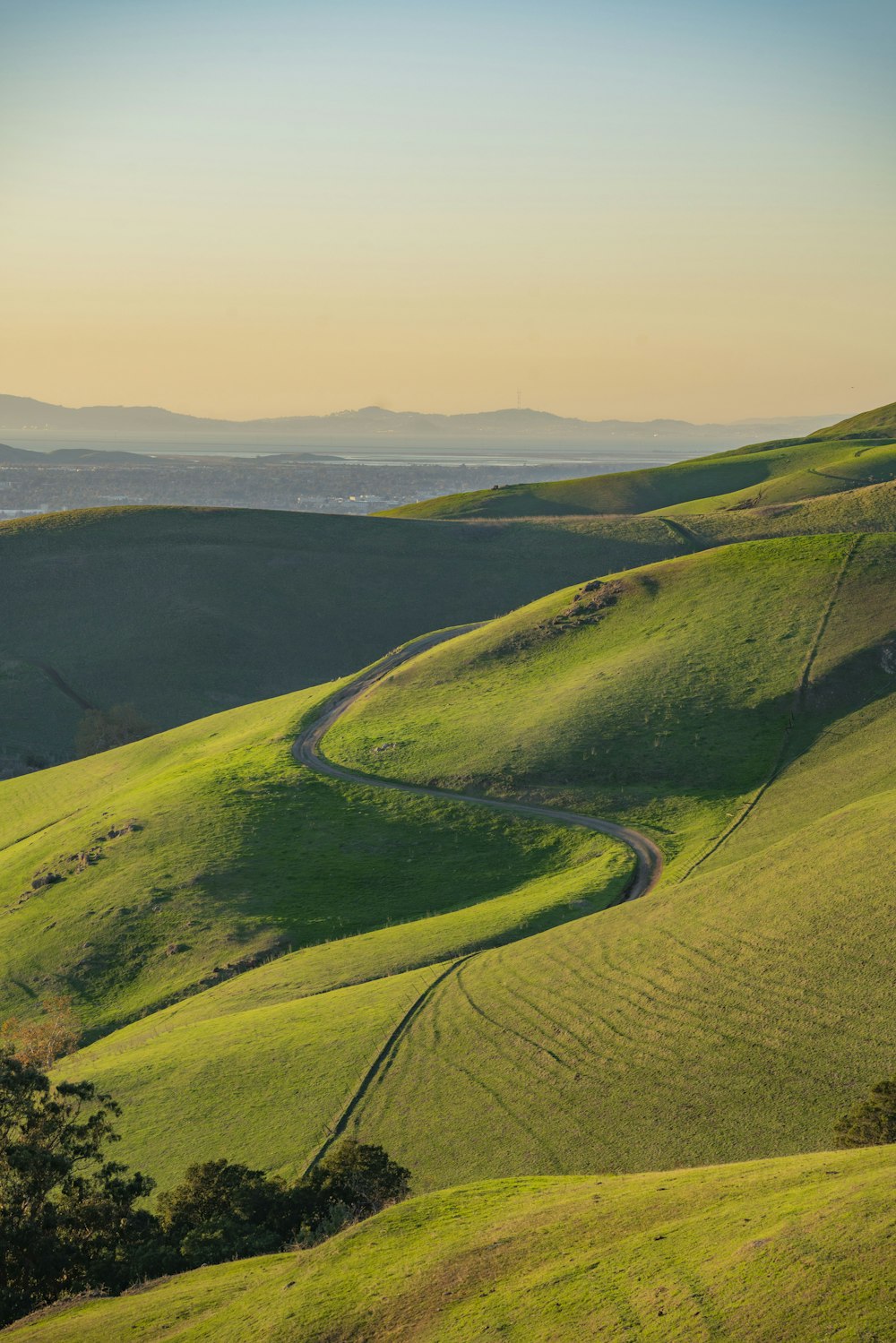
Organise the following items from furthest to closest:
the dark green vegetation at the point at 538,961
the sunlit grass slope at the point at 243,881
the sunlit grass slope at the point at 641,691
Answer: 1. the sunlit grass slope at the point at 641,691
2. the sunlit grass slope at the point at 243,881
3. the dark green vegetation at the point at 538,961

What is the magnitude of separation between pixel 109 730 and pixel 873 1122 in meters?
Result: 92.4

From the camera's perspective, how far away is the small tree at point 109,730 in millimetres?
105562

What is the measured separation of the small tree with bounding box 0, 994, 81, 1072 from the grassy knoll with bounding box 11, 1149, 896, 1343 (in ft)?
41.1

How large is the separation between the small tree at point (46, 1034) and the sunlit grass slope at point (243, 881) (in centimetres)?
132

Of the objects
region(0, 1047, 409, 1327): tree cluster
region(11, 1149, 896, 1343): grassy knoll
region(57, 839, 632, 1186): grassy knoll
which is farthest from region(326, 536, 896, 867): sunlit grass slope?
region(11, 1149, 896, 1343): grassy knoll

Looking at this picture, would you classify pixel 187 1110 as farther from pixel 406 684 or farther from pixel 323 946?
pixel 406 684

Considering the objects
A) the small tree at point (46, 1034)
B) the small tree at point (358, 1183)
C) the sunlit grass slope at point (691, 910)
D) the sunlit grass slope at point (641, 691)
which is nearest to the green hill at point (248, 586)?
the sunlit grass slope at point (641, 691)

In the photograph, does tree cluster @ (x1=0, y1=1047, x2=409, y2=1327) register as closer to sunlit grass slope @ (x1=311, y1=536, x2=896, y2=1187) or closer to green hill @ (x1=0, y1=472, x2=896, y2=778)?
sunlit grass slope @ (x1=311, y1=536, x2=896, y2=1187)

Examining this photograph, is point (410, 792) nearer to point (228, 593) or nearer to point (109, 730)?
point (109, 730)

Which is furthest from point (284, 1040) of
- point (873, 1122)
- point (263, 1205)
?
point (873, 1122)

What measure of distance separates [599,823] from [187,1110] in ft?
93.9

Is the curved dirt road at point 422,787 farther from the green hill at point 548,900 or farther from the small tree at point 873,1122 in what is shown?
the small tree at point 873,1122

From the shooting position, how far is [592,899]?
1839 inches

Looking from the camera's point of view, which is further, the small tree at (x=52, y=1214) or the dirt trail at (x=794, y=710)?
the dirt trail at (x=794, y=710)
